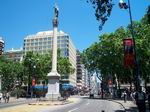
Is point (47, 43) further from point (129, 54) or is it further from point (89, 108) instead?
point (129, 54)

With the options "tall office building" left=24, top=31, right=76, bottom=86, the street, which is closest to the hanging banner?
the street

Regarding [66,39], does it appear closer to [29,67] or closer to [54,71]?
[29,67]

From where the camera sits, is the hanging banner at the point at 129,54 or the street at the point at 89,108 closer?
→ the hanging banner at the point at 129,54

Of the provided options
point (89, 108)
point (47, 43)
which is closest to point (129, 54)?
point (89, 108)

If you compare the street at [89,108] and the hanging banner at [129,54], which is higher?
the hanging banner at [129,54]

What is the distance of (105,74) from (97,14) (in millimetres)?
57937

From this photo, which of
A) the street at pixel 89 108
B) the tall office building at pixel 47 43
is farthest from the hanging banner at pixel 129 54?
the tall office building at pixel 47 43

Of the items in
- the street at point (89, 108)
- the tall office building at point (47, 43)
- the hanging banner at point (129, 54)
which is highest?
the tall office building at point (47, 43)

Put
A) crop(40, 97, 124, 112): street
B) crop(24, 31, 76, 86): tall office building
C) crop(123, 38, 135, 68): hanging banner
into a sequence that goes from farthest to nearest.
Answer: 1. crop(24, 31, 76, 86): tall office building
2. crop(40, 97, 124, 112): street
3. crop(123, 38, 135, 68): hanging banner

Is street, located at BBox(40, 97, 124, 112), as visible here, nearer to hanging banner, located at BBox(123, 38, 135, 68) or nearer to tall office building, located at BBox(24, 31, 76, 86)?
hanging banner, located at BBox(123, 38, 135, 68)

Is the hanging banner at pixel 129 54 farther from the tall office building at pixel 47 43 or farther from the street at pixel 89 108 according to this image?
the tall office building at pixel 47 43

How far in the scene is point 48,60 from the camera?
287 ft

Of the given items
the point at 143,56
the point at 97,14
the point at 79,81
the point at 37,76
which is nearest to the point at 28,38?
the point at 79,81

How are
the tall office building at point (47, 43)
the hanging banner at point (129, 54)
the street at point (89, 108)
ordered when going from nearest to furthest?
1. the hanging banner at point (129, 54)
2. the street at point (89, 108)
3. the tall office building at point (47, 43)
